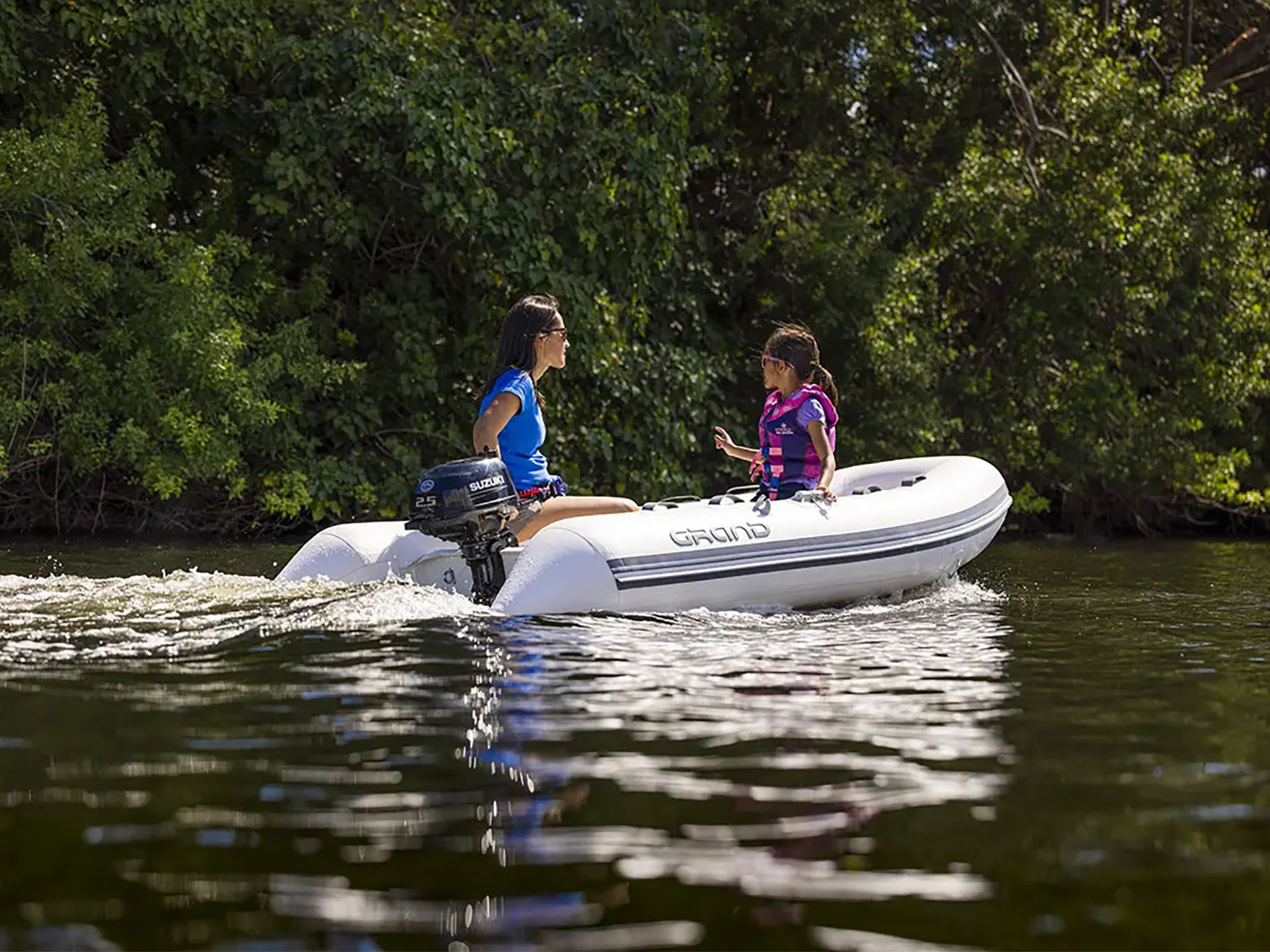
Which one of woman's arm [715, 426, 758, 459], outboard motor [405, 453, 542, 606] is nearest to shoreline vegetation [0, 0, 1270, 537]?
woman's arm [715, 426, 758, 459]

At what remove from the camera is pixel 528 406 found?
6.82m

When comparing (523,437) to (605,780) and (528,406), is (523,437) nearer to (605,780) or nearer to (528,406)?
(528,406)

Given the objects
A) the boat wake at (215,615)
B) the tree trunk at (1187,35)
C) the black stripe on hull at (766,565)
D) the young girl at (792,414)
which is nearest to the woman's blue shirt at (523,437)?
the boat wake at (215,615)

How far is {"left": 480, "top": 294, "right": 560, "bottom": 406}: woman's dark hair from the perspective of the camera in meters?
6.83

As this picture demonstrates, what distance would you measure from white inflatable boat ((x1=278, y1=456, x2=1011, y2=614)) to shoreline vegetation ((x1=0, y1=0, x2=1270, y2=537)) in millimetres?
4667

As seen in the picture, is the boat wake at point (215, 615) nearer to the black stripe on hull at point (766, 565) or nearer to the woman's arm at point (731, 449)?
the black stripe on hull at point (766, 565)

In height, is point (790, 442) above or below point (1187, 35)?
below

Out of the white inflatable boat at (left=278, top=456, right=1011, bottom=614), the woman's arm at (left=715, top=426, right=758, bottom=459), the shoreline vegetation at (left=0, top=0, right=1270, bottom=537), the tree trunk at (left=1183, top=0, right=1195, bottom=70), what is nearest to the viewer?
the white inflatable boat at (left=278, top=456, right=1011, bottom=614)

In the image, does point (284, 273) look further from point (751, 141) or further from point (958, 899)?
point (958, 899)

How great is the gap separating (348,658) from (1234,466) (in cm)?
1220

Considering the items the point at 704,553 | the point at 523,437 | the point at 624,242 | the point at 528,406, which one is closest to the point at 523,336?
the point at 528,406

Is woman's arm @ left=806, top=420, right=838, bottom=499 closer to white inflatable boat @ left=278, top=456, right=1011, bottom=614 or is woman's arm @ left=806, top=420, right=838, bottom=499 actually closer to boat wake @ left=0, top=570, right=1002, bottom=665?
white inflatable boat @ left=278, top=456, right=1011, bottom=614

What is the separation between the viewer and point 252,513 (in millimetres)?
12891

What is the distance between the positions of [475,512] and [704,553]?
0.88m
